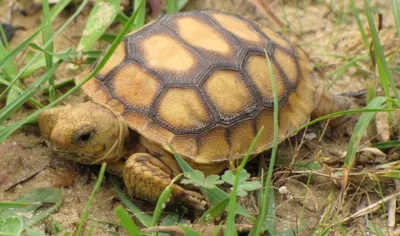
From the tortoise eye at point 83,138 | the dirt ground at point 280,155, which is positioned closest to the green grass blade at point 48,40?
the dirt ground at point 280,155

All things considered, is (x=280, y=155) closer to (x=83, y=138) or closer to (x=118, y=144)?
(x=118, y=144)

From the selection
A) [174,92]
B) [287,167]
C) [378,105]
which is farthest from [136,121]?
[378,105]

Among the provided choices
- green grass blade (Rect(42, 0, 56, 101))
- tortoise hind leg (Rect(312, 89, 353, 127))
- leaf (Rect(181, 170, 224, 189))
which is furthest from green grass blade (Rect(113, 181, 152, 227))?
tortoise hind leg (Rect(312, 89, 353, 127))

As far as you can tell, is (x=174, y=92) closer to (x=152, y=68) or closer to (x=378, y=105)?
(x=152, y=68)

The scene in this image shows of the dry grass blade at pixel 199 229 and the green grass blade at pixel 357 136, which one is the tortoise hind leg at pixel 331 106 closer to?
the green grass blade at pixel 357 136

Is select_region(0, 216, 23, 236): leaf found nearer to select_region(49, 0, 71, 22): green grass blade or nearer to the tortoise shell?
the tortoise shell

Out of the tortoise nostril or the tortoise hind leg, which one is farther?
the tortoise hind leg

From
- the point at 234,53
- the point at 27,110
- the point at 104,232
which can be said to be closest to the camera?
the point at 104,232
